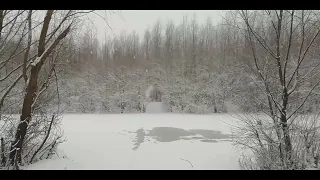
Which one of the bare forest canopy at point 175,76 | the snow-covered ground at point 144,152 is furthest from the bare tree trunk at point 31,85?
the snow-covered ground at point 144,152

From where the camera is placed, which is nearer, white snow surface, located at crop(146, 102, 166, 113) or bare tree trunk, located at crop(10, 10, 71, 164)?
bare tree trunk, located at crop(10, 10, 71, 164)

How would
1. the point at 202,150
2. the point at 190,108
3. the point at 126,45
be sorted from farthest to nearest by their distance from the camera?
the point at 126,45 < the point at 190,108 < the point at 202,150

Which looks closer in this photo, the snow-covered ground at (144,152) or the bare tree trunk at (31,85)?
the bare tree trunk at (31,85)

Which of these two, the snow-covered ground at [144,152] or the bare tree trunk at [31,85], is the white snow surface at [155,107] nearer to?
the snow-covered ground at [144,152]

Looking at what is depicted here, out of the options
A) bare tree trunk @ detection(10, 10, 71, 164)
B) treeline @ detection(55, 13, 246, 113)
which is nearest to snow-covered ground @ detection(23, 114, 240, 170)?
bare tree trunk @ detection(10, 10, 71, 164)

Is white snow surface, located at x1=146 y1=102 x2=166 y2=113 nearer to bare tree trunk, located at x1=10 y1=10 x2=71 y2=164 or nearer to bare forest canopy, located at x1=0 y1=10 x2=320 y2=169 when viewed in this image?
bare forest canopy, located at x1=0 y1=10 x2=320 y2=169

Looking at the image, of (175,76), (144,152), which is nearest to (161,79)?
(175,76)

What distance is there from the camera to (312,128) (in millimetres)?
5129

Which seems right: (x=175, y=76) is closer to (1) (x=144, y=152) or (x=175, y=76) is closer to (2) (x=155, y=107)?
(2) (x=155, y=107)

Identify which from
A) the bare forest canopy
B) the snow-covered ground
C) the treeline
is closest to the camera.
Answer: the bare forest canopy

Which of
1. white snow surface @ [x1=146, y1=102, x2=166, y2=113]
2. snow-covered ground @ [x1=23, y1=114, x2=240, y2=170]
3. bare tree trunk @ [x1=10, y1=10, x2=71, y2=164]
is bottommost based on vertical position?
snow-covered ground @ [x1=23, y1=114, x2=240, y2=170]
